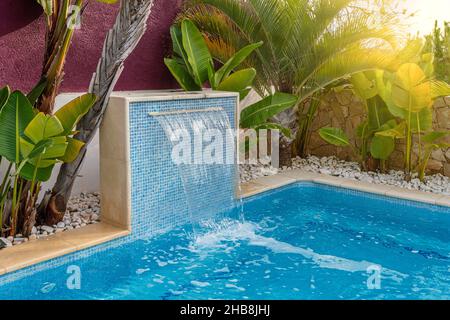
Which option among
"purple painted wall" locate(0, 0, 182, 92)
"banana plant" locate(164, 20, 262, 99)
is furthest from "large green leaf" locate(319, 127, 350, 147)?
"purple painted wall" locate(0, 0, 182, 92)

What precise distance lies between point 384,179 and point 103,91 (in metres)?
4.22

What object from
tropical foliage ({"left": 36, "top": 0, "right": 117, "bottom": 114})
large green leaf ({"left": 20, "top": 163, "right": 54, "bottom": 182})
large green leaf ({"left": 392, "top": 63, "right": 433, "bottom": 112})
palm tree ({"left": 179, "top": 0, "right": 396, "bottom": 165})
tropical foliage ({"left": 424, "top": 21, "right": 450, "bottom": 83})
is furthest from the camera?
tropical foliage ({"left": 424, "top": 21, "right": 450, "bottom": 83})

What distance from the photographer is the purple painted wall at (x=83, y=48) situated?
5.34m

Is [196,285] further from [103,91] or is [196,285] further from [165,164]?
[103,91]

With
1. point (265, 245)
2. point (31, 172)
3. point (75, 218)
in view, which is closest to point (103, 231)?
point (75, 218)

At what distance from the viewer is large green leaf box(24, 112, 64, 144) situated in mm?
3920

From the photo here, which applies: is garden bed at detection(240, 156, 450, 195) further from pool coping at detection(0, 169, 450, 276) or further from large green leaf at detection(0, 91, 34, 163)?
large green leaf at detection(0, 91, 34, 163)

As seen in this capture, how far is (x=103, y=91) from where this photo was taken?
4770mm

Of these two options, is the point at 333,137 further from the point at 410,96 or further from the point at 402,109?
the point at 410,96

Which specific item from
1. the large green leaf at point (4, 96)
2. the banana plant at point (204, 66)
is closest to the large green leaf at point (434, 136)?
the banana plant at point (204, 66)

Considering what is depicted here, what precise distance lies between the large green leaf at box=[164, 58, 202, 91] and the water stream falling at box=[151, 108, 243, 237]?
77cm

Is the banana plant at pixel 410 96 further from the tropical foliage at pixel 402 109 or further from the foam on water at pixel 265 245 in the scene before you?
the foam on water at pixel 265 245

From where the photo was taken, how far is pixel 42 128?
397 centimetres
